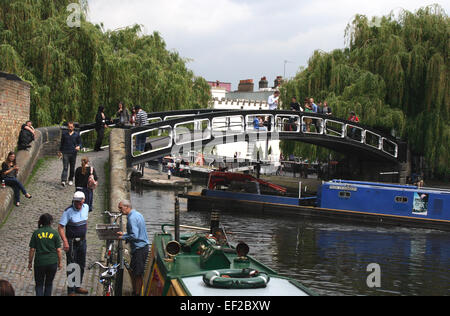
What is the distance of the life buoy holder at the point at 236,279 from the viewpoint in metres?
6.94

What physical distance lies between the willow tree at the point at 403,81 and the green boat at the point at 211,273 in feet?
71.3

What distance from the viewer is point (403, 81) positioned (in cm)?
3167

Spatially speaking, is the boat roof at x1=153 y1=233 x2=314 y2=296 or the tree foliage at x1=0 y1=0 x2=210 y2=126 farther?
the tree foliage at x1=0 y1=0 x2=210 y2=126

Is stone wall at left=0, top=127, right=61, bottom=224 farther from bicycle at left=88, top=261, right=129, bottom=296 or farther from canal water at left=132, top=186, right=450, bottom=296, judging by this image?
bicycle at left=88, top=261, right=129, bottom=296

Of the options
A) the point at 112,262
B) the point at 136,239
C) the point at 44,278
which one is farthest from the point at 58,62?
the point at 44,278

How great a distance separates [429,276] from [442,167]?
50.3 ft

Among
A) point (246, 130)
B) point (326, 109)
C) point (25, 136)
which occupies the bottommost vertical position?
point (25, 136)

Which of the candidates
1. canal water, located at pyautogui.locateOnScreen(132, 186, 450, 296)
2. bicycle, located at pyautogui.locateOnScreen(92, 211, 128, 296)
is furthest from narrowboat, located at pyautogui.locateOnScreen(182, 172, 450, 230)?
bicycle, located at pyautogui.locateOnScreen(92, 211, 128, 296)

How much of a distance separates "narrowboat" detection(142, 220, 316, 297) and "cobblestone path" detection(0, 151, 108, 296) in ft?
4.65

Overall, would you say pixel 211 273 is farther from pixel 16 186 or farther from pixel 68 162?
pixel 68 162

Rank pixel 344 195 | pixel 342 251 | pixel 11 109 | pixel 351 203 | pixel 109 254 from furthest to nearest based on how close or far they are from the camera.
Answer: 1. pixel 344 195
2. pixel 351 203
3. pixel 342 251
4. pixel 11 109
5. pixel 109 254

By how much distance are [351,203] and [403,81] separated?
24.2 ft

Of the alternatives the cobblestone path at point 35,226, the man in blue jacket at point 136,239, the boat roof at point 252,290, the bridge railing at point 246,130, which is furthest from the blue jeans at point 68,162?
the boat roof at point 252,290

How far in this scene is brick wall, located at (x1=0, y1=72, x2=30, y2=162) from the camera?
1870cm
